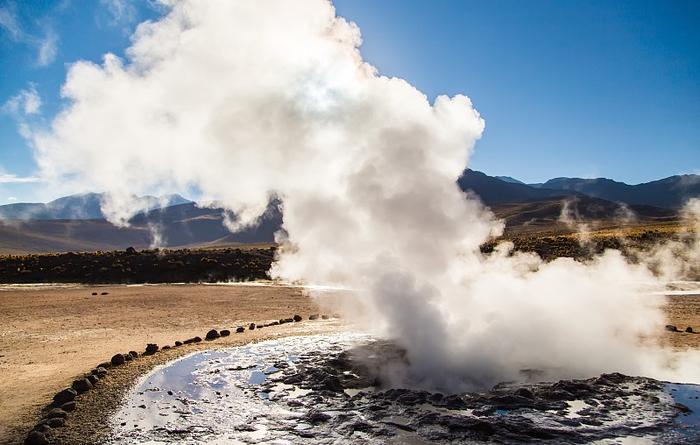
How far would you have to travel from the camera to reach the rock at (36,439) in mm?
9203

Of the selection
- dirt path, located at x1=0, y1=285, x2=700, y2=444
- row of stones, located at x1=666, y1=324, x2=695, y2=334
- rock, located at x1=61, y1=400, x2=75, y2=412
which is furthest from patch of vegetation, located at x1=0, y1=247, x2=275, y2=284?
rock, located at x1=61, y1=400, x2=75, y2=412

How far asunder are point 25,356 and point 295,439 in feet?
41.8

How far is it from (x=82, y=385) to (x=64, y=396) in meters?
0.89

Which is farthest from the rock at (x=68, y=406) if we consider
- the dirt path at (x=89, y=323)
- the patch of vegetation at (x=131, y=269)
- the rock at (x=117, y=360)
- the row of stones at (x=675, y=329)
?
the patch of vegetation at (x=131, y=269)

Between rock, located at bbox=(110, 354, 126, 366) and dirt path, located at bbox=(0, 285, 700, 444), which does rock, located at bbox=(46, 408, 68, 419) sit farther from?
rock, located at bbox=(110, 354, 126, 366)

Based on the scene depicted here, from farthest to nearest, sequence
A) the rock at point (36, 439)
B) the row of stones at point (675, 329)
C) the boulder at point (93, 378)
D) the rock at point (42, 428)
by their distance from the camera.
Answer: the row of stones at point (675, 329), the boulder at point (93, 378), the rock at point (42, 428), the rock at point (36, 439)

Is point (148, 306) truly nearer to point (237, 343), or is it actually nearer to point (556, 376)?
point (237, 343)

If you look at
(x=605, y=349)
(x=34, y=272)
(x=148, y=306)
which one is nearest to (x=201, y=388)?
(x=605, y=349)

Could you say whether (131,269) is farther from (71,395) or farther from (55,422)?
(55,422)

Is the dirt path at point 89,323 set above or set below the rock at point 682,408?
above

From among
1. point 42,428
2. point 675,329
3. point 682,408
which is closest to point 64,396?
point 42,428

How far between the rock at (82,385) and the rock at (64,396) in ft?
1.29

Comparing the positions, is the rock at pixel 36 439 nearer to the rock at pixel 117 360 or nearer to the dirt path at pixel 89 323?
the dirt path at pixel 89 323

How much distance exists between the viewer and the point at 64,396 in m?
11.6
